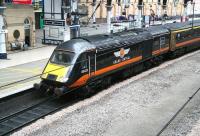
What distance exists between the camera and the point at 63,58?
20766mm

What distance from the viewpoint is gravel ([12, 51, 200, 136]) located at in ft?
53.5

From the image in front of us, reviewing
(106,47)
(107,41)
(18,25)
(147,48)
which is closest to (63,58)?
(106,47)

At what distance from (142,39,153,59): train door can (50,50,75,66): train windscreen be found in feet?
29.2

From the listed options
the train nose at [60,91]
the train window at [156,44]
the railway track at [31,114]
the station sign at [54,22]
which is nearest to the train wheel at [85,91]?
the railway track at [31,114]

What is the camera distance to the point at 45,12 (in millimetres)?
43125

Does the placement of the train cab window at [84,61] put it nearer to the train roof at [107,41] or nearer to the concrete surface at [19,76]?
the train roof at [107,41]

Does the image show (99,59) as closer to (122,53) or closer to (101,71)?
(101,71)

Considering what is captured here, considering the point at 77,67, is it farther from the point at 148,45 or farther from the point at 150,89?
the point at 148,45

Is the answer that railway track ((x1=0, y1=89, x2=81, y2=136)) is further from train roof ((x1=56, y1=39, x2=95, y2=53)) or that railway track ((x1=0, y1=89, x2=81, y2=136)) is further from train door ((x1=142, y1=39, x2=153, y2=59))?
train door ((x1=142, y1=39, x2=153, y2=59))

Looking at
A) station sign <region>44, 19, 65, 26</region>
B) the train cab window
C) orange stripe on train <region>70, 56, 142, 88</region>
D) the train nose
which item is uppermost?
station sign <region>44, 19, 65, 26</region>

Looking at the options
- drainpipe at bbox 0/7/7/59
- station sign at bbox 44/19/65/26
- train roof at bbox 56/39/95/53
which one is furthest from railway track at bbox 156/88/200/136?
station sign at bbox 44/19/65/26

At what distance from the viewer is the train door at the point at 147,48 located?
2777cm

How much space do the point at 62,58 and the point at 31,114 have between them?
158 inches

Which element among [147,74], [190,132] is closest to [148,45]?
[147,74]
